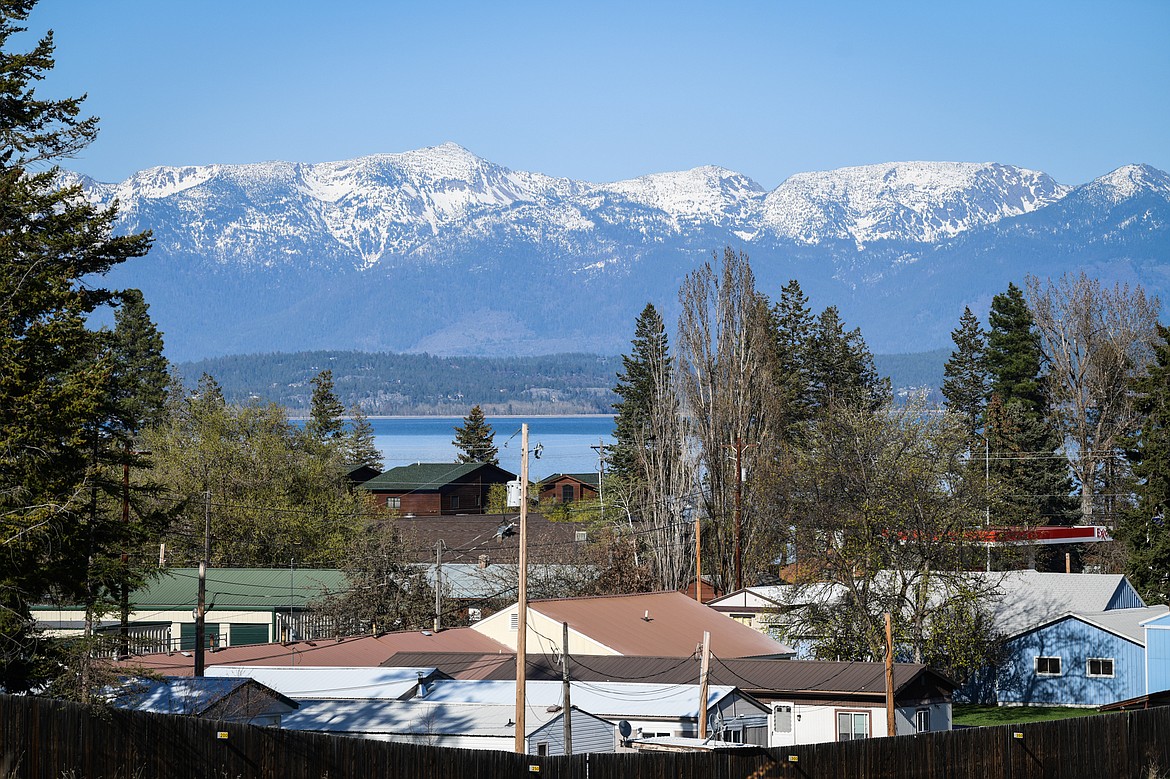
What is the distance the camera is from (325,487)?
7312 cm

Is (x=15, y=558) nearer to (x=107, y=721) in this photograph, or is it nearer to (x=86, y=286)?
(x=107, y=721)

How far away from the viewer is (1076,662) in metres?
52.6

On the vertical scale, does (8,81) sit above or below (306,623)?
above

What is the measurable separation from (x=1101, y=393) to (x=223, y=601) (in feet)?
179

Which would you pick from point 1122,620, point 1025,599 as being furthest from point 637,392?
point 1122,620

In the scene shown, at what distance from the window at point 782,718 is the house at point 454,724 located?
7.44m

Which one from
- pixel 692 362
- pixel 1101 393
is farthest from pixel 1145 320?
pixel 692 362

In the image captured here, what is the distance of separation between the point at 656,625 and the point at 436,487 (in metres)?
61.6

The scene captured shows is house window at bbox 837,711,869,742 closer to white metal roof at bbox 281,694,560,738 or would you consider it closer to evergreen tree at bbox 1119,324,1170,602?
white metal roof at bbox 281,694,560,738

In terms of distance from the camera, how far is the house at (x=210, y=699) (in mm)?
28922

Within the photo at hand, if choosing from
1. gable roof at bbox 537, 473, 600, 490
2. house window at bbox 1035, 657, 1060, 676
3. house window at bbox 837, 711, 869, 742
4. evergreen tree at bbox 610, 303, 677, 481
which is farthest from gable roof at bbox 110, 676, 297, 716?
gable roof at bbox 537, 473, 600, 490

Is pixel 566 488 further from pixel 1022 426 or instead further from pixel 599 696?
pixel 599 696

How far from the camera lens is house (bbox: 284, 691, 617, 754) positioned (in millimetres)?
29967

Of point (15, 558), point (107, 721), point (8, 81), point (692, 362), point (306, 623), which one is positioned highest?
point (8, 81)
